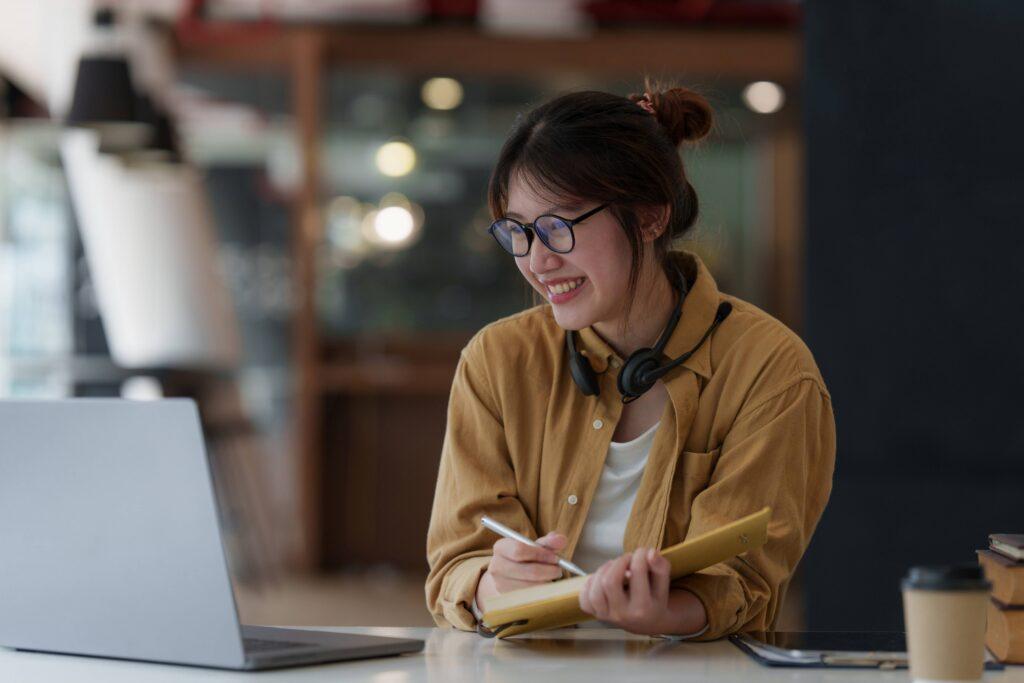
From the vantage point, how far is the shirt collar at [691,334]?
6.22 ft

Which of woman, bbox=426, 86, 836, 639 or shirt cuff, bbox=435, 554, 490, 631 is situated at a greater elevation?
woman, bbox=426, 86, 836, 639

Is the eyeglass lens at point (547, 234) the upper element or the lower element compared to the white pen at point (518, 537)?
upper

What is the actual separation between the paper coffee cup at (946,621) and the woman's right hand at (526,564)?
1.45 feet

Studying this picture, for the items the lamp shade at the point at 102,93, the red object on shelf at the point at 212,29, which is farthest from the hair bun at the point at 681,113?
the red object on shelf at the point at 212,29

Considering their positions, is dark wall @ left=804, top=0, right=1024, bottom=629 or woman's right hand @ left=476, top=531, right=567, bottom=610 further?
dark wall @ left=804, top=0, right=1024, bottom=629

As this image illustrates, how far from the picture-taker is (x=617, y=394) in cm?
193

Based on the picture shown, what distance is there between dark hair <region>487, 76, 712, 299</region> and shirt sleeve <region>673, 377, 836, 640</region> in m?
0.27

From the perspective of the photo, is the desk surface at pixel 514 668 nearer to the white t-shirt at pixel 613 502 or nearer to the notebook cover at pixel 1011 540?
the notebook cover at pixel 1011 540

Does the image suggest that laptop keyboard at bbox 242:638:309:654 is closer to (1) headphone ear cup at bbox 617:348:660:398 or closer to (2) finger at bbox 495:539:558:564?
(2) finger at bbox 495:539:558:564

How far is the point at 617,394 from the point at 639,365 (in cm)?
8

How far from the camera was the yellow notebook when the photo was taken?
1.41 meters

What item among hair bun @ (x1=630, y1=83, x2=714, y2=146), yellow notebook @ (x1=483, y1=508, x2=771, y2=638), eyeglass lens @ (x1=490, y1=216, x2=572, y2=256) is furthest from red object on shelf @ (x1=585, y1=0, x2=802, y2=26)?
yellow notebook @ (x1=483, y1=508, x2=771, y2=638)

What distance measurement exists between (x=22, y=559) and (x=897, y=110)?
266 cm

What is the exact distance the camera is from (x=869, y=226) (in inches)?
140
